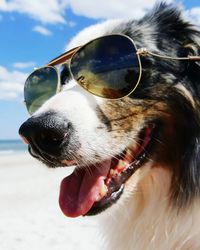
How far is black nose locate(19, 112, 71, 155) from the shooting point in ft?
9.21

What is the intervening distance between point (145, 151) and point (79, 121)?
1.87 feet

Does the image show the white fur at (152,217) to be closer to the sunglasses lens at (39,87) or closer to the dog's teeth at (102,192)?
the dog's teeth at (102,192)

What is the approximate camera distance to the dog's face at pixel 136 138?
3014mm

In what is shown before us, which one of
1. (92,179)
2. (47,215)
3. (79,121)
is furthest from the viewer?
(47,215)

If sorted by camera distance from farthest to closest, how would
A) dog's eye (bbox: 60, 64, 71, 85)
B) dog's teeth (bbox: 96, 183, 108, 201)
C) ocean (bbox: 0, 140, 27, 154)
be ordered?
ocean (bbox: 0, 140, 27, 154), dog's eye (bbox: 60, 64, 71, 85), dog's teeth (bbox: 96, 183, 108, 201)

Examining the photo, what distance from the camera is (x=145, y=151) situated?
320 cm

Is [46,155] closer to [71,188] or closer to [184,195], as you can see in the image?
[71,188]

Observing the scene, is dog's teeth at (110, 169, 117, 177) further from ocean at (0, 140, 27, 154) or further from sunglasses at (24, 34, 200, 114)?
ocean at (0, 140, 27, 154)

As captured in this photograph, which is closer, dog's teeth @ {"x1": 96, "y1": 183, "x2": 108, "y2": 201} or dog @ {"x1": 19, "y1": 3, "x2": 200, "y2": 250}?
dog @ {"x1": 19, "y1": 3, "x2": 200, "y2": 250}

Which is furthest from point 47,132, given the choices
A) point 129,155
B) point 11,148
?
point 11,148

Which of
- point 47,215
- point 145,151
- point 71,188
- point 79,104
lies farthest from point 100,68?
point 47,215

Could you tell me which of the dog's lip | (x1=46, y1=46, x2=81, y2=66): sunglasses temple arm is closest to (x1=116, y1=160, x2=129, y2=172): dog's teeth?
the dog's lip

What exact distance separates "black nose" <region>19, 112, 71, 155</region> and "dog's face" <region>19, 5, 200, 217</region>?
39 millimetres

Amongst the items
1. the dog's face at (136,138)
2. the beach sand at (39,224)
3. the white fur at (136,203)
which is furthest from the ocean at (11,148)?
the dog's face at (136,138)
